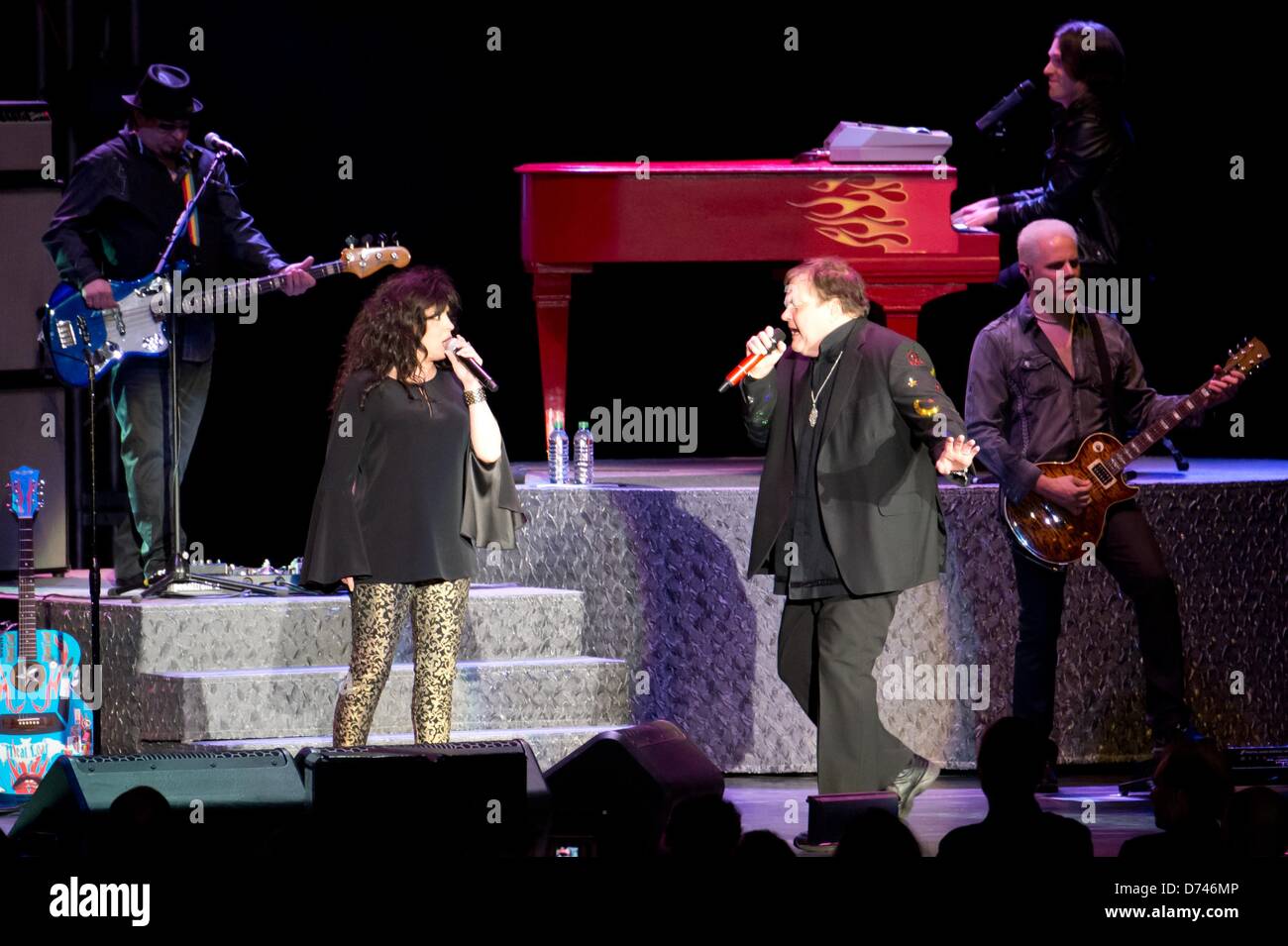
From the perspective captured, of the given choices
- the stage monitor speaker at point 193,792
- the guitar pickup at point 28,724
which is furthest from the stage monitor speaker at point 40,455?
the stage monitor speaker at point 193,792

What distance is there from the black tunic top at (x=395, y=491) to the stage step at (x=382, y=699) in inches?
40.8

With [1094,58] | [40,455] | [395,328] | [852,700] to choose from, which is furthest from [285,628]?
[1094,58]

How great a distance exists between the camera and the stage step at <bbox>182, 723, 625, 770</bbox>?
6566 millimetres

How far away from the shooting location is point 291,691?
265 inches

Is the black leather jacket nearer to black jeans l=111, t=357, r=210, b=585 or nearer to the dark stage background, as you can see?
the dark stage background

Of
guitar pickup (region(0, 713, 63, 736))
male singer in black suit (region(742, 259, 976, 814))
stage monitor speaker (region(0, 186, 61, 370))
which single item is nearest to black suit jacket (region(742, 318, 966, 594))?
male singer in black suit (region(742, 259, 976, 814))

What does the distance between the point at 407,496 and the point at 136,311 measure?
189 centimetres

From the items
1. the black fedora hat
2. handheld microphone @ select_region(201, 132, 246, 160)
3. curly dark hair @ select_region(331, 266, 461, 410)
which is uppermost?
the black fedora hat

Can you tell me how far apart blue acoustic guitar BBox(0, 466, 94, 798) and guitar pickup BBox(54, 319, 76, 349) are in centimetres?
52

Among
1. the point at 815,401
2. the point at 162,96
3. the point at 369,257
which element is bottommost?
the point at 815,401

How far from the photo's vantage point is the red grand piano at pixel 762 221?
25.7ft

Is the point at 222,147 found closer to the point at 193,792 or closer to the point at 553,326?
the point at 553,326

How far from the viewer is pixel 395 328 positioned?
19.4ft

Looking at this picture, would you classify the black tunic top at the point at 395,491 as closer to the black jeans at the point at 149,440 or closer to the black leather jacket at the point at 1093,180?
Answer: the black jeans at the point at 149,440
